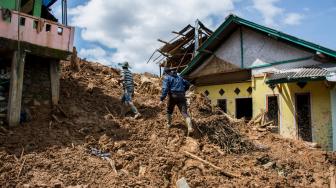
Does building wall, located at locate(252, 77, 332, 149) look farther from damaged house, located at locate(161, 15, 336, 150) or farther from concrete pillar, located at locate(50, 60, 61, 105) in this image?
concrete pillar, located at locate(50, 60, 61, 105)

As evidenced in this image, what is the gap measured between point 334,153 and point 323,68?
2.73 m

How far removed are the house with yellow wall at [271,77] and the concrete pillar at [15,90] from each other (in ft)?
25.1

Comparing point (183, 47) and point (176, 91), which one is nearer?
point (176, 91)

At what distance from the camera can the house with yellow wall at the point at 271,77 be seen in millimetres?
10234

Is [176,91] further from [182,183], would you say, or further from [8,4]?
[8,4]

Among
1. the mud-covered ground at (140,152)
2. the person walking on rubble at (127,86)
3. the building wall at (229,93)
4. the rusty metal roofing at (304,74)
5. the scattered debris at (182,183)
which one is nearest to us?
the scattered debris at (182,183)

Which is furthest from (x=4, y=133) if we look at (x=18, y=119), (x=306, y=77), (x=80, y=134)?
(x=306, y=77)

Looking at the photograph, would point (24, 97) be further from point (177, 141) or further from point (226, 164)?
point (226, 164)

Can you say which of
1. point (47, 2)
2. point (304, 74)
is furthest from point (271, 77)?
point (47, 2)

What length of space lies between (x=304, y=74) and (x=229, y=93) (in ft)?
13.1

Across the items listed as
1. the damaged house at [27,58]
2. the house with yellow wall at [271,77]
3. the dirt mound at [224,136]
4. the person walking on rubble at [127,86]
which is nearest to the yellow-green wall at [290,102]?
the house with yellow wall at [271,77]

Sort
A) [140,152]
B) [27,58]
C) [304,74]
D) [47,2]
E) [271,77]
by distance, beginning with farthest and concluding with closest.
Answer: [47,2]
[271,77]
[27,58]
[304,74]
[140,152]

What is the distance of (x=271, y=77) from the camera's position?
11039mm

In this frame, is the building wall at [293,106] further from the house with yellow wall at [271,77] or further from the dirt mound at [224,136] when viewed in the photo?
the dirt mound at [224,136]
